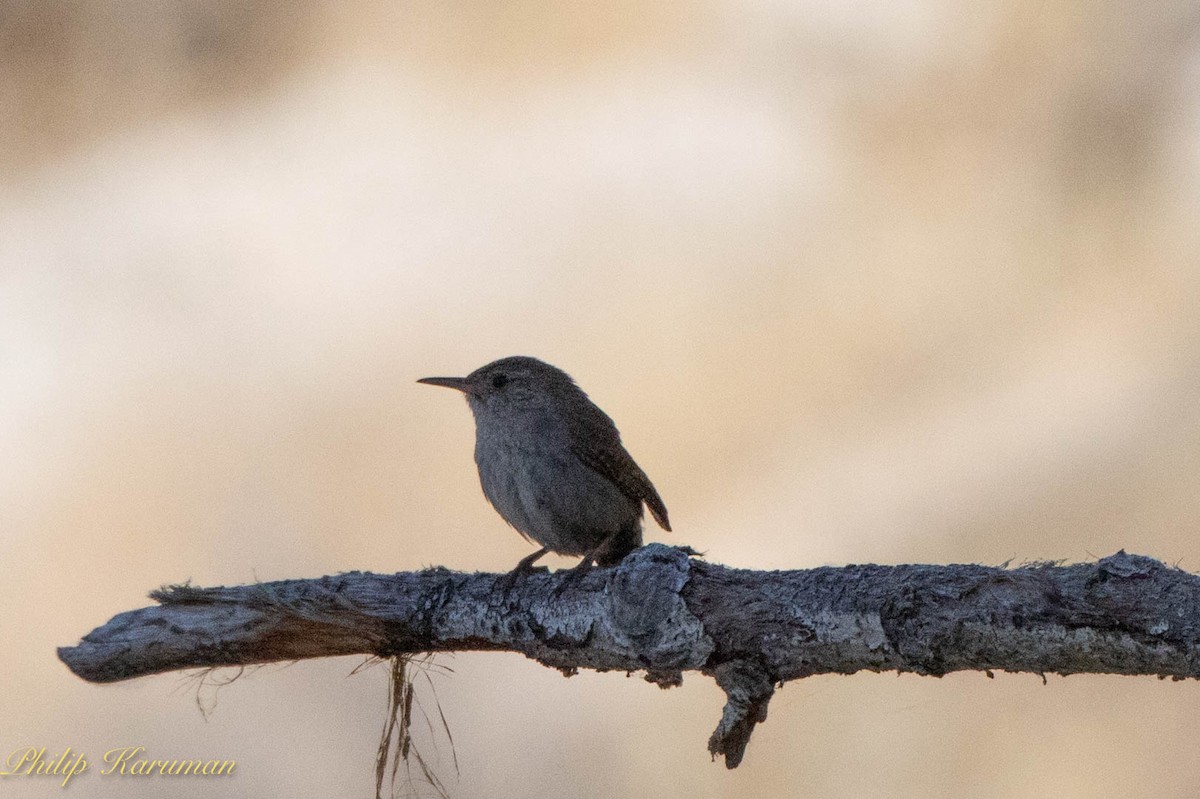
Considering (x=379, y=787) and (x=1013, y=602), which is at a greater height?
(x=1013, y=602)

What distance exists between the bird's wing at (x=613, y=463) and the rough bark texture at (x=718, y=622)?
1.43 metres

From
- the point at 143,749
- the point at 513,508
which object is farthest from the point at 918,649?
the point at 143,749

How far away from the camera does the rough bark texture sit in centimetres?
291

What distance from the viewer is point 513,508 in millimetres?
5637

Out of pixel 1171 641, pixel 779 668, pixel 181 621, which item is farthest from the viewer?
pixel 181 621

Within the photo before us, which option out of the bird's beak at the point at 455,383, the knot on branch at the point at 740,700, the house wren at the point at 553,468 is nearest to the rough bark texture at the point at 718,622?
the knot on branch at the point at 740,700

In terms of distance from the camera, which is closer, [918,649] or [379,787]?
[918,649]

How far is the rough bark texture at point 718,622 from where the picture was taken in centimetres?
291

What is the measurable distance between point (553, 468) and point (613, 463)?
352mm

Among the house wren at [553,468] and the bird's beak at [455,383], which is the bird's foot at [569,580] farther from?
the bird's beak at [455,383]

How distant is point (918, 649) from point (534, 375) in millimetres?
3335

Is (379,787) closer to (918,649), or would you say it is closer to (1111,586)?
(918,649)

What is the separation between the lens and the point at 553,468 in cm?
562
